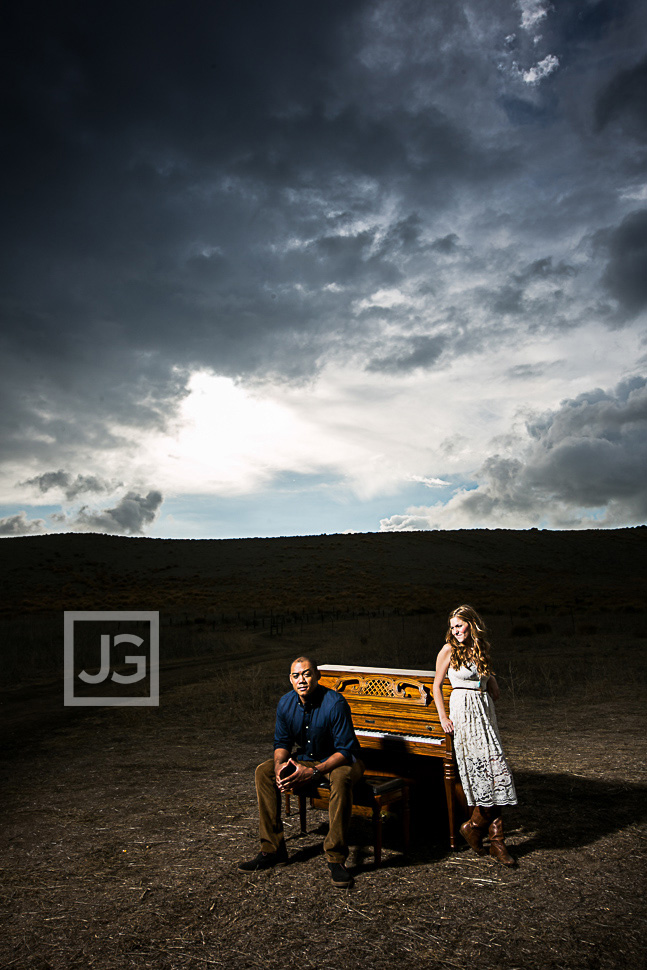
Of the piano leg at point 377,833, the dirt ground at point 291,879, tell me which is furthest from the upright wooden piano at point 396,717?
the piano leg at point 377,833

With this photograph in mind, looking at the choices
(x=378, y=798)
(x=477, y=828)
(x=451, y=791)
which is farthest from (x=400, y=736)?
(x=477, y=828)

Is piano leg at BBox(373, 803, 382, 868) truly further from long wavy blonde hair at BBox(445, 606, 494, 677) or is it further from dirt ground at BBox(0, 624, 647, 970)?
long wavy blonde hair at BBox(445, 606, 494, 677)

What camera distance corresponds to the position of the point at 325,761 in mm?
4648

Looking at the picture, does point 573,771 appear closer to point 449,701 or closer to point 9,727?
point 449,701

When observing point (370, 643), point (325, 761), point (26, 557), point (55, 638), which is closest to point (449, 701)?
point (325, 761)

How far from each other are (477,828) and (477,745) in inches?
25.8

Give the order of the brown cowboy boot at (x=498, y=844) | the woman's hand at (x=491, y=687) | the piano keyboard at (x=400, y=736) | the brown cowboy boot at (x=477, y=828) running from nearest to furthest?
the brown cowboy boot at (x=498, y=844), the brown cowboy boot at (x=477, y=828), the woman's hand at (x=491, y=687), the piano keyboard at (x=400, y=736)

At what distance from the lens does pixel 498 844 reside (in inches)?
188

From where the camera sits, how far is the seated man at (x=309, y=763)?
4.52 m

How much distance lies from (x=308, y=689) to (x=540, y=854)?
7.44ft

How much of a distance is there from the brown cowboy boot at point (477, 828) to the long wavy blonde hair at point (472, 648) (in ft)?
3.43

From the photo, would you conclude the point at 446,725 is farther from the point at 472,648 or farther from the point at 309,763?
the point at 309,763

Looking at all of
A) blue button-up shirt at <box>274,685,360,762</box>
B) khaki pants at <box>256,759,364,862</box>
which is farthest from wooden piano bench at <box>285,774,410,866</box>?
blue button-up shirt at <box>274,685,360,762</box>

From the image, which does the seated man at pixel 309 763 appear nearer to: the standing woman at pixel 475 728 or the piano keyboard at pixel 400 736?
the piano keyboard at pixel 400 736
